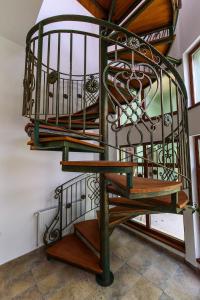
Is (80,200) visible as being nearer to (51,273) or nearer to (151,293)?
(51,273)

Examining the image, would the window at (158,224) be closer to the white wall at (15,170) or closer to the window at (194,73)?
the window at (194,73)

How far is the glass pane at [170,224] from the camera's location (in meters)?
2.75

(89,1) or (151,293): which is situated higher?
(89,1)

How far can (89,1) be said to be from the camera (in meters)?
1.93

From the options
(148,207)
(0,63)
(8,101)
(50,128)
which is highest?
(0,63)

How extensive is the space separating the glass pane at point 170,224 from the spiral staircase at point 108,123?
903mm

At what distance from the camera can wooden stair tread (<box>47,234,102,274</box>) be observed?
2021 mm

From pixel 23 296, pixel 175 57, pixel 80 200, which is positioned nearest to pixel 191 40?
pixel 175 57

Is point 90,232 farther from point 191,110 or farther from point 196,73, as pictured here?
point 196,73

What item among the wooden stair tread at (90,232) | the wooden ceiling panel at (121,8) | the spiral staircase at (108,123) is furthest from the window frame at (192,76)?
the wooden stair tread at (90,232)

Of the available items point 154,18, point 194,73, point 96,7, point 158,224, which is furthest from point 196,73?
point 158,224

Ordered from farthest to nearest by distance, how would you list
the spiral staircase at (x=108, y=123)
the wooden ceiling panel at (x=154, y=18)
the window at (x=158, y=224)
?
the window at (x=158, y=224)
the wooden ceiling panel at (x=154, y=18)
the spiral staircase at (x=108, y=123)

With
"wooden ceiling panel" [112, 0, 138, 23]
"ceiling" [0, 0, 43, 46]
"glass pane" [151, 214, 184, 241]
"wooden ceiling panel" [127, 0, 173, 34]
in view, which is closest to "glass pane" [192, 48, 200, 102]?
"wooden ceiling panel" [127, 0, 173, 34]

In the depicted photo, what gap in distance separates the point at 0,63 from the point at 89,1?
1549 mm
